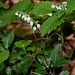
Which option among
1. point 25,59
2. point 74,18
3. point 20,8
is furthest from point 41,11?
point 25,59

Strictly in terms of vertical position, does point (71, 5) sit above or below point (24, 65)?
above

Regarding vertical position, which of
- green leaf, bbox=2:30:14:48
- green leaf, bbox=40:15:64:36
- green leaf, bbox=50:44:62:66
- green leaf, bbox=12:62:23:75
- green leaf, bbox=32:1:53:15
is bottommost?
green leaf, bbox=12:62:23:75

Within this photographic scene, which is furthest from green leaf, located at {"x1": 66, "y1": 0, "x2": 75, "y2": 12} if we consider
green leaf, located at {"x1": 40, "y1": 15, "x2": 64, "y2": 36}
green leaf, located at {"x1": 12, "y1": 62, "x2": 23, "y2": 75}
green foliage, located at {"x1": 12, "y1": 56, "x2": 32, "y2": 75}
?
green leaf, located at {"x1": 12, "y1": 62, "x2": 23, "y2": 75}

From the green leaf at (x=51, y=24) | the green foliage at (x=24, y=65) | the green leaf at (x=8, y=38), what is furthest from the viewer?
the green leaf at (x=8, y=38)

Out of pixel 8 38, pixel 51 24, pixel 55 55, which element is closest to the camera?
pixel 51 24

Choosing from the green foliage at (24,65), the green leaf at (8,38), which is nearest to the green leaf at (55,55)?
the green foliage at (24,65)

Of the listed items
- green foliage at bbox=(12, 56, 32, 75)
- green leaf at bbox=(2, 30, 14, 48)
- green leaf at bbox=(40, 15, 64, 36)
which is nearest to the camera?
green leaf at bbox=(40, 15, 64, 36)

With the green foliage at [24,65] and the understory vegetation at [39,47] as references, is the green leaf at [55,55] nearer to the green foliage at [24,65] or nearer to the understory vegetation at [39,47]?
the understory vegetation at [39,47]

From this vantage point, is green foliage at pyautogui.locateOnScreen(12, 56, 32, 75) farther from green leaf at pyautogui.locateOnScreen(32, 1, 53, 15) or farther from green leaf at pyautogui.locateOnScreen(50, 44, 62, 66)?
green leaf at pyautogui.locateOnScreen(32, 1, 53, 15)

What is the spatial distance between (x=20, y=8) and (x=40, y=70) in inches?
35.0

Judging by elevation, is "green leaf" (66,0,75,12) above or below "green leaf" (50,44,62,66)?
above

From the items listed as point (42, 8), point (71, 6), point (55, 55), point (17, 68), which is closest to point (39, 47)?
point (55, 55)

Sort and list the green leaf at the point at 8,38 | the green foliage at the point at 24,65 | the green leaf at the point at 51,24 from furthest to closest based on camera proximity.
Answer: the green leaf at the point at 8,38
the green foliage at the point at 24,65
the green leaf at the point at 51,24

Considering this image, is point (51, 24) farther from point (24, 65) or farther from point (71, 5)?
point (24, 65)
